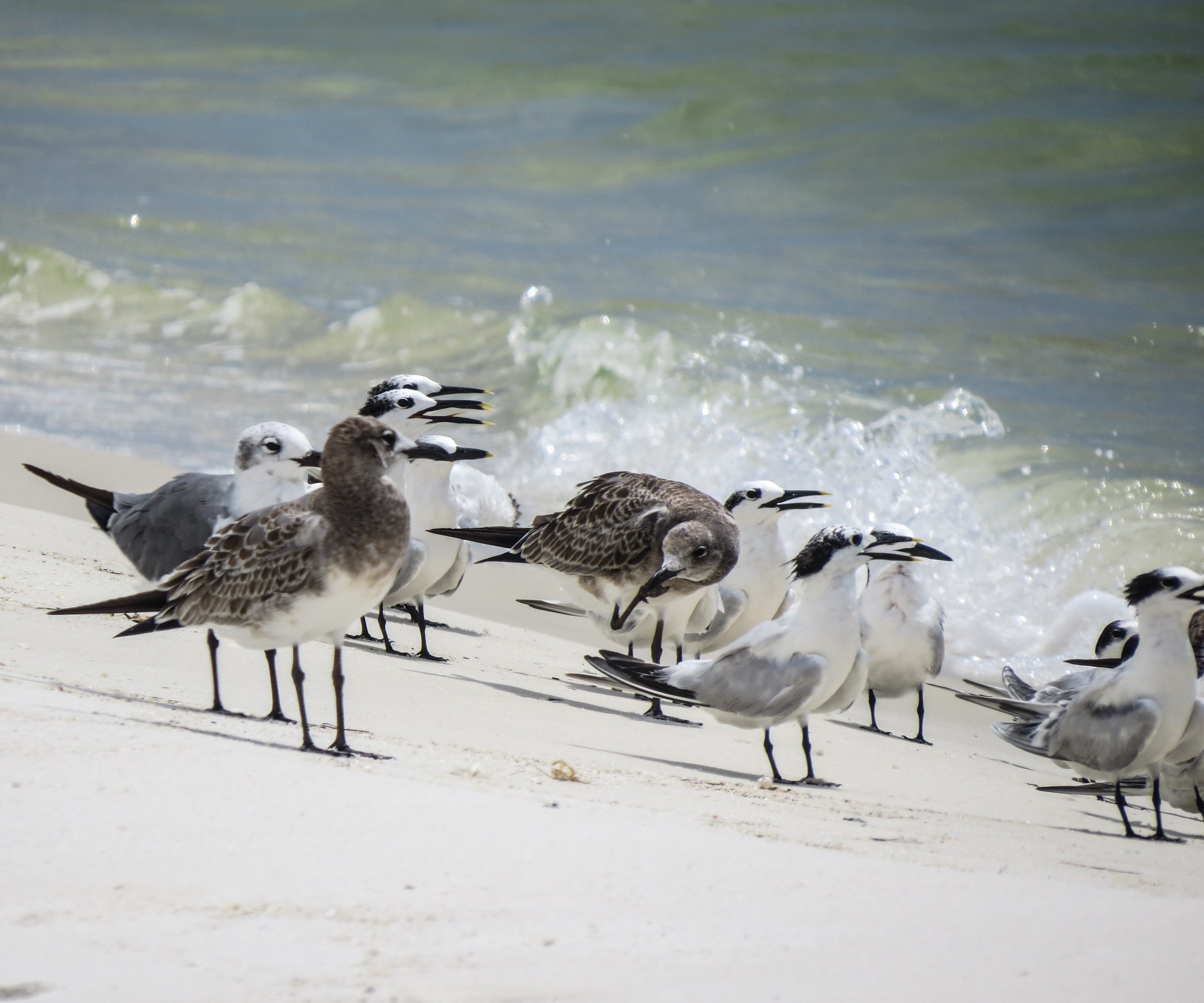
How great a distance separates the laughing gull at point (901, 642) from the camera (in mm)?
6883

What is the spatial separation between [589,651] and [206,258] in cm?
1216

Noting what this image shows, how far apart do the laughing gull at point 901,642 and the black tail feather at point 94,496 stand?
3.29m

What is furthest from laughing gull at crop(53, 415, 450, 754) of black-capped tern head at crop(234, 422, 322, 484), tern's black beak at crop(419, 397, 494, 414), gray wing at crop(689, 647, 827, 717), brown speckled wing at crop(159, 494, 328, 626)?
tern's black beak at crop(419, 397, 494, 414)

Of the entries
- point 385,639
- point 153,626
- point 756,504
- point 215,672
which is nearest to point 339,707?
point 215,672

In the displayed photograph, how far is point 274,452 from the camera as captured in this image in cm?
523

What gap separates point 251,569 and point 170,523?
955 millimetres

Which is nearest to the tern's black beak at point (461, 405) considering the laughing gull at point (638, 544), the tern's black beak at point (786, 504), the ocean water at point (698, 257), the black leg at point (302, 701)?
the laughing gull at point (638, 544)

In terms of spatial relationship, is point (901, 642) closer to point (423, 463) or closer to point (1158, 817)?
point (1158, 817)

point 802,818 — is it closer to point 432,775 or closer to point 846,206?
point 432,775

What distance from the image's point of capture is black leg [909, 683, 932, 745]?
22.2 feet

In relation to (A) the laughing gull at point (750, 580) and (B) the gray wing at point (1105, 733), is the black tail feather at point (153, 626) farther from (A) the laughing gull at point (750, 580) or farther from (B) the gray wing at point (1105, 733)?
(B) the gray wing at point (1105, 733)

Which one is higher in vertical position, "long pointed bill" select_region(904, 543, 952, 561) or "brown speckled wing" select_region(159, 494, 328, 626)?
"brown speckled wing" select_region(159, 494, 328, 626)

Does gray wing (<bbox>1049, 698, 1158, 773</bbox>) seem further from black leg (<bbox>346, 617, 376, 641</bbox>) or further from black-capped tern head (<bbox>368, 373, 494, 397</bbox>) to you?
black-capped tern head (<bbox>368, 373, 494, 397</bbox>)

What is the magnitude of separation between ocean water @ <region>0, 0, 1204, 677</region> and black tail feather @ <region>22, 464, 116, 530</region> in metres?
4.82
